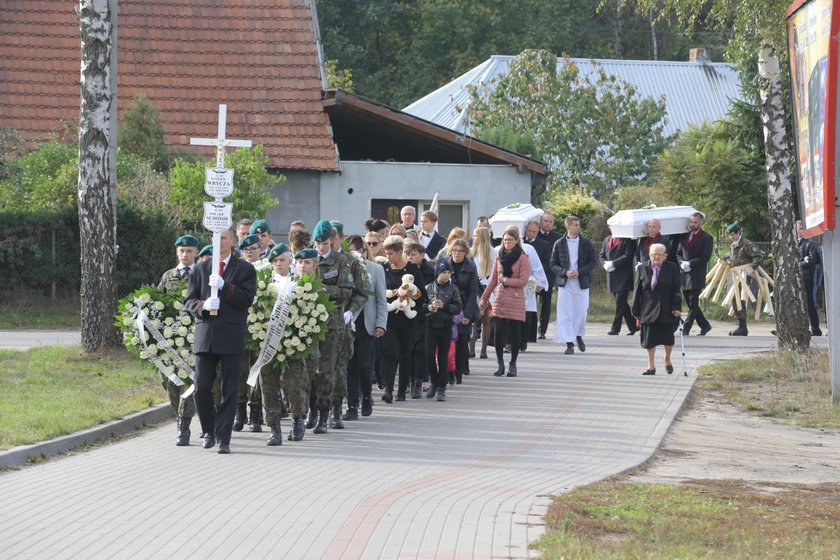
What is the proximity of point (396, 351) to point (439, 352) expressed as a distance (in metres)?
0.79

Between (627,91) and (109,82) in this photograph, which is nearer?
(109,82)

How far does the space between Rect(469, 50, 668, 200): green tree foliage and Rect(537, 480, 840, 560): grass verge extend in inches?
1478

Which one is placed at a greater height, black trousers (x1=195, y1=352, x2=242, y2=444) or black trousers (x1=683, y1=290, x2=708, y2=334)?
black trousers (x1=683, y1=290, x2=708, y2=334)

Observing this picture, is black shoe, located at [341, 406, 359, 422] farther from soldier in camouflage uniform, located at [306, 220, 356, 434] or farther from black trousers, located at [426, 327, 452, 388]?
black trousers, located at [426, 327, 452, 388]

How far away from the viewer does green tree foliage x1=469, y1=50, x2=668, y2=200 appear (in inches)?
1906

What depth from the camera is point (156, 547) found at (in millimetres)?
7738

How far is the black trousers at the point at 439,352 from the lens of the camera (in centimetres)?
1577

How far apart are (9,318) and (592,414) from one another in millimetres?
14263

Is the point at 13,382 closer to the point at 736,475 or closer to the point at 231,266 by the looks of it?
the point at 231,266

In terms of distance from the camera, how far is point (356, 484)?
32.9ft

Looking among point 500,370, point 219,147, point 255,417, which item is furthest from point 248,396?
point 500,370

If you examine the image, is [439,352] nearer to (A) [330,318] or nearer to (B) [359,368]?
(B) [359,368]

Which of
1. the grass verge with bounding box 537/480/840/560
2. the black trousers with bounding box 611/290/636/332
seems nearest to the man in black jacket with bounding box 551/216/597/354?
the black trousers with bounding box 611/290/636/332

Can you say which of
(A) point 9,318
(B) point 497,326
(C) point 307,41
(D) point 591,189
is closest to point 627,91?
(D) point 591,189
